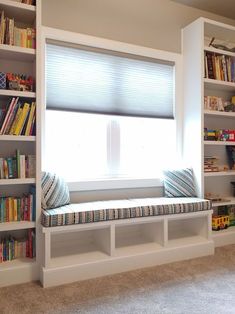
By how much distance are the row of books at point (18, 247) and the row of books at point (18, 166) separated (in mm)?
470

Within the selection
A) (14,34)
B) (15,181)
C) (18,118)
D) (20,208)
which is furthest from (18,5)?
(20,208)

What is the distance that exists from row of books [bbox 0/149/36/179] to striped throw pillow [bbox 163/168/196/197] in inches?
55.9

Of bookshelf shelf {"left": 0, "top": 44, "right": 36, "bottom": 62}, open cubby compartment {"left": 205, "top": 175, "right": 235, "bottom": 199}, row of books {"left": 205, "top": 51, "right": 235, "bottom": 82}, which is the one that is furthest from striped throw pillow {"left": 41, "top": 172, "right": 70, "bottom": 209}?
row of books {"left": 205, "top": 51, "right": 235, "bottom": 82}

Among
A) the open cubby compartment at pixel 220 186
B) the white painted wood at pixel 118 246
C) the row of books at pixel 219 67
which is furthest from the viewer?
the open cubby compartment at pixel 220 186

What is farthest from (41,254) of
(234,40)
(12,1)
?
(234,40)

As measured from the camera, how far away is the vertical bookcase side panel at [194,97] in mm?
2916

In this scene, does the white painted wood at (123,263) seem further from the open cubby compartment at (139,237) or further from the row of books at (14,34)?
the row of books at (14,34)

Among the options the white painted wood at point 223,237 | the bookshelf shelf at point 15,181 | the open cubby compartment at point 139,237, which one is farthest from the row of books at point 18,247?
the white painted wood at point 223,237

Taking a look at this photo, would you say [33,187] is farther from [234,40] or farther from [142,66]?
[234,40]

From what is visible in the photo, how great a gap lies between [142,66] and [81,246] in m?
1.92

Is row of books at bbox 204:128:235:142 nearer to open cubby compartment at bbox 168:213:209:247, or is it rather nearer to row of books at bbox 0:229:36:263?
open cubby compartment at bbox 168:213:209:247

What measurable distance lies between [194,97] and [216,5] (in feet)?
3.81

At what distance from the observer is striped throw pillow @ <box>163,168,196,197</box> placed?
9.58 ft

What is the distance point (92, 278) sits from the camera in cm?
221
